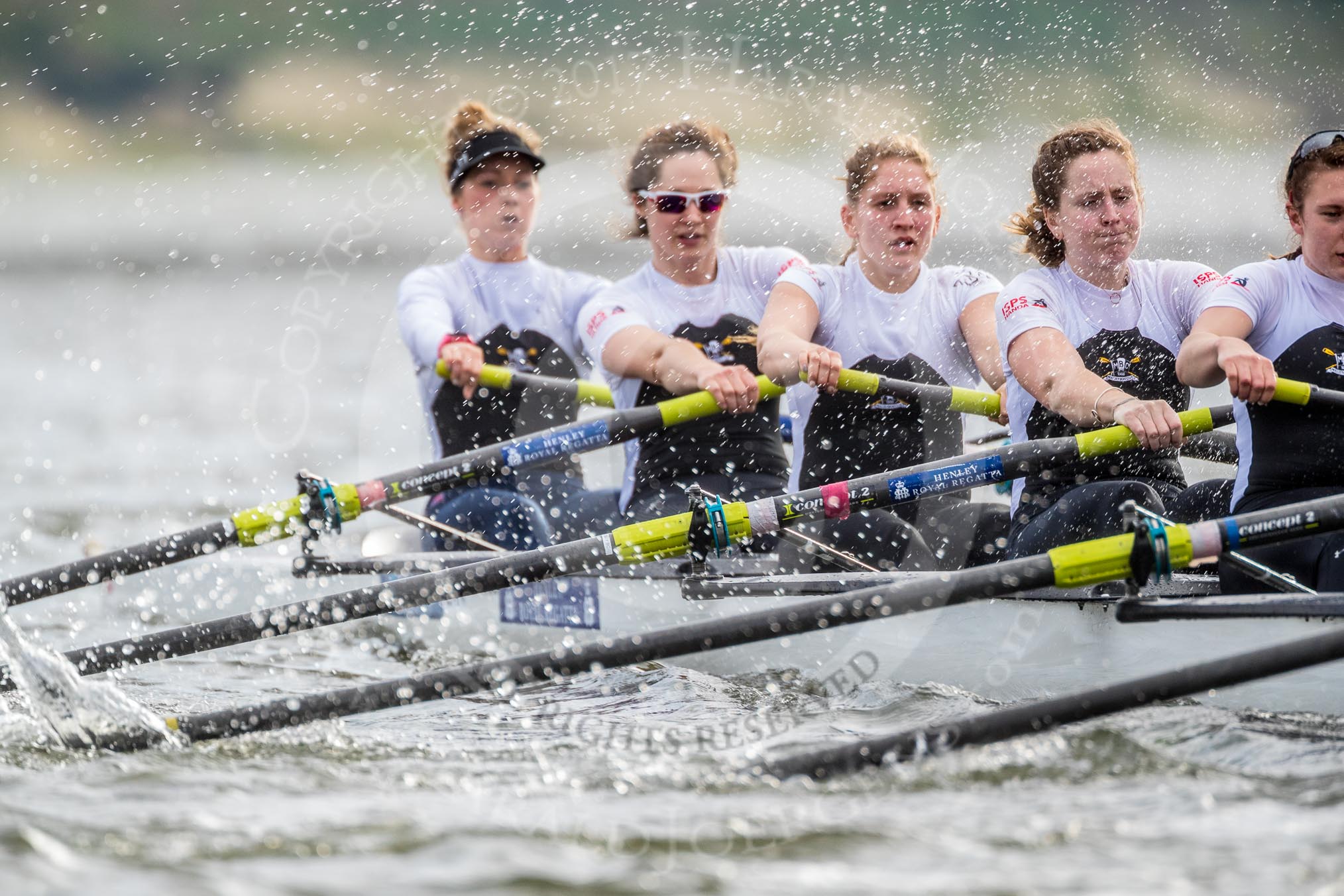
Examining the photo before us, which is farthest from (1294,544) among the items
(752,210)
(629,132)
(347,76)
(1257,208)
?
(347,76)

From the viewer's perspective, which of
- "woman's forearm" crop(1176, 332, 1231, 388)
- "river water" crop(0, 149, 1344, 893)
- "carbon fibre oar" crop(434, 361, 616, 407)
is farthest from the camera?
"carbon fibre oar" crop(434, 361, 616, 407)

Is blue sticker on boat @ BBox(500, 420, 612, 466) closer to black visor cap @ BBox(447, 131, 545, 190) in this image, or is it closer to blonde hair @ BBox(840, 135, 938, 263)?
blonde hair @ BBox(840, 135, 938, 263)

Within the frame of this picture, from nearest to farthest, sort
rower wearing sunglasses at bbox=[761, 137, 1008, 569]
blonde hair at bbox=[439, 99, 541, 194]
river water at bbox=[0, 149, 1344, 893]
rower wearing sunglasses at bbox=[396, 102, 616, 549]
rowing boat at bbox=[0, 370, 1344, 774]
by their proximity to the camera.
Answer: river water at bbox=[0, 149, 1344, 893], rowing boat at bbox=[0, 370, 1344, 774], rower wearing sunglasses at bbox=[761, 137, 1008, 569], rower wearing sunglasses at bbox=[396, 102, 616, 549], blonde hair at bbox=[439, 99, 541, 194]

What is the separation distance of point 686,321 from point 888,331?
22.8 inches

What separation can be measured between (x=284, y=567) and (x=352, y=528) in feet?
4.02

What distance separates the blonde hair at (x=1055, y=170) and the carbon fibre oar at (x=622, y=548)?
1.74ft

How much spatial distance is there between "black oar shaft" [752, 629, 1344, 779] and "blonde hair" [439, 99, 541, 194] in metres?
2.87

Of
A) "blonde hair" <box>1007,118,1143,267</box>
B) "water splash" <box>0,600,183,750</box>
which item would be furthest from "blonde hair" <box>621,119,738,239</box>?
"water splash" <box>0,600,183,750</box>

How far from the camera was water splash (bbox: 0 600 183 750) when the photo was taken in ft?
8.13

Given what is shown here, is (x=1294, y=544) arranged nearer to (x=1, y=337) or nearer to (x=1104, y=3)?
(x=1104, y=3)

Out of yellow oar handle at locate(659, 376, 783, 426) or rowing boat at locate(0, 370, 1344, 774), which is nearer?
rowing boat at locate(0, 370, 1344, 774)

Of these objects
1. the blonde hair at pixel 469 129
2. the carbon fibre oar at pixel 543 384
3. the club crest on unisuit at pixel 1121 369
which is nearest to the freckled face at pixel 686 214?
the carbon fibre oar at pixel 543 384

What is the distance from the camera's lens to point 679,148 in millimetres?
3824

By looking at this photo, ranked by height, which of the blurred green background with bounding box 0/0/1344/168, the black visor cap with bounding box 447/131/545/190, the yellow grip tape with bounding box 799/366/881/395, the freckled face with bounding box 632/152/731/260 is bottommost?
the yellow grip tape with bounding box 799/366/881/395
